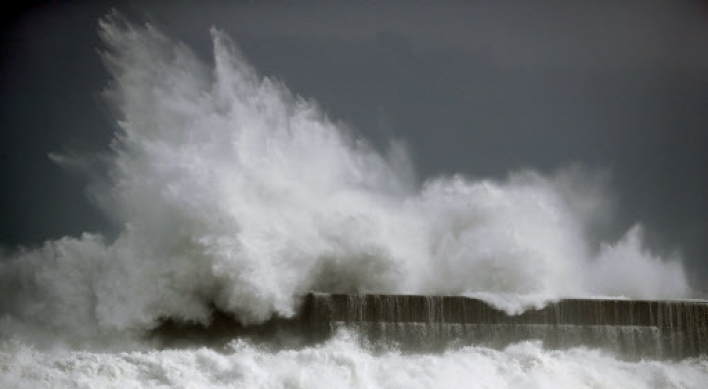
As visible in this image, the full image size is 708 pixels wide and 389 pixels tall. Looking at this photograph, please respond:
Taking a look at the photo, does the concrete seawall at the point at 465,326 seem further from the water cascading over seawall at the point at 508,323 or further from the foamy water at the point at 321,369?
the foamy water at the point at 321,369

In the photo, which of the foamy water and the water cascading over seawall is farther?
the water cascading over seawall

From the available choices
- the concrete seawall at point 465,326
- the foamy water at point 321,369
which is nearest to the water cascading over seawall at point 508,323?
the concrete seawall at point 465,326

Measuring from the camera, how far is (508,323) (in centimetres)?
1362

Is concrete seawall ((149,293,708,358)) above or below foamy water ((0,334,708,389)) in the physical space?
above

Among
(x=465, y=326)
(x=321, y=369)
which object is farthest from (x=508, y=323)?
(x=321, y=369)

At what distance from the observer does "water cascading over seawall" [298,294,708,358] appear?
1279cm

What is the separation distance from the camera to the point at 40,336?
1341 cm

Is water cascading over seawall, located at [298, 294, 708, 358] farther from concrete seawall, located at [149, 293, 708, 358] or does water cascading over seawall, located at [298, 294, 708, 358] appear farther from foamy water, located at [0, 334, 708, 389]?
foamy water, located at [0, 334, 708, 389]

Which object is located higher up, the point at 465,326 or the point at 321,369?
the point at 465,326

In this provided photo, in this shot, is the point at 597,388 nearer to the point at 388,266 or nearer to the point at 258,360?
the point at 388,266

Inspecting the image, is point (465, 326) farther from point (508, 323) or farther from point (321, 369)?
point (321, 369)

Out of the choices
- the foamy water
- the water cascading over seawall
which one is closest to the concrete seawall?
the water cascading over seawall

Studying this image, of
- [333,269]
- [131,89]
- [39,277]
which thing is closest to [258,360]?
[333,269]

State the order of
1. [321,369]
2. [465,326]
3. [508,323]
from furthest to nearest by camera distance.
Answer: [508,323] < [465,326] < [321,369]
